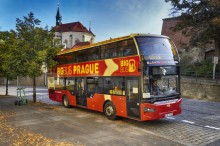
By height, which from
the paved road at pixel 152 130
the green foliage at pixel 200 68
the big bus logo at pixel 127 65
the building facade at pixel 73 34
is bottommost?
the paved road at pixel 152 130

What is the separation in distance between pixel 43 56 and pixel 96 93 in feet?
20.3

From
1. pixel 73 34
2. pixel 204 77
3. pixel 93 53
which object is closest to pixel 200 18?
pixel 204 77

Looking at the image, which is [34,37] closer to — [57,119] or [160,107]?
[57,119]

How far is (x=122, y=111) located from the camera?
11.7 metres

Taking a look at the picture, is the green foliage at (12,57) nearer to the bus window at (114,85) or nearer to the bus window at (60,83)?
the bus window at (60,83)

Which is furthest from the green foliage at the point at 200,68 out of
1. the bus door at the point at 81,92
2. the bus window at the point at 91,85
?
the bus window at the point at 91,85

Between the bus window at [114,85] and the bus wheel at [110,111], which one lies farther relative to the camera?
the bus wheel at [110,111]

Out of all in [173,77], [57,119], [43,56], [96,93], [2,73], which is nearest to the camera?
[173,77]

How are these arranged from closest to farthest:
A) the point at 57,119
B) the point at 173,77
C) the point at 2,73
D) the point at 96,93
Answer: the point at 173,77
the point at 57,119
the point at 96,93
the point at 2,73

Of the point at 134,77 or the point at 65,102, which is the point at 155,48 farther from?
the point at 65,102

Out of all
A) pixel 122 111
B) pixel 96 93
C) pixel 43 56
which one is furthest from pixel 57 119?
pixel 43 56

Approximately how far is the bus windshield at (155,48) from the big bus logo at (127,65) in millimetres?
A: 666

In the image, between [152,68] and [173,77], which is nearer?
[152,68]

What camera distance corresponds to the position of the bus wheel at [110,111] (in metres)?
12.3
